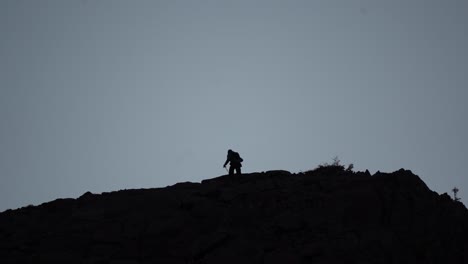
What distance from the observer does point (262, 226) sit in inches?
758

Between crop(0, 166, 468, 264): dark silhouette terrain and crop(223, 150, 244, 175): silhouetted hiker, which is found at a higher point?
crop(223, 150, 244, 175): silhouetted hiker

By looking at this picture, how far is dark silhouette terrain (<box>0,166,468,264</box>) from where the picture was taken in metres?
17.8

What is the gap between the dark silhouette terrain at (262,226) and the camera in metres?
17.8

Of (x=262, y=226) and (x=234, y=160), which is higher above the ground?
(x=234, y=160)

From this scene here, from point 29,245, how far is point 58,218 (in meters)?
2.79

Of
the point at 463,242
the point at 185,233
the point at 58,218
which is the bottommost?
the point at 463,242

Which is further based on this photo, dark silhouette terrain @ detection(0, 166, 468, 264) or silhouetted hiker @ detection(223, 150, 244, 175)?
silhouetted hiker @ detection(223, 150, 244, 175)

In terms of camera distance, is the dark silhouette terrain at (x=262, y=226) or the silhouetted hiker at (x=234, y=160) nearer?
the dark silhouette terrain at (x=262, y=226)

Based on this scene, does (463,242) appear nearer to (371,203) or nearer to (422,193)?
(422,193)

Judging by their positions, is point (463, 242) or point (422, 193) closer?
point (463, 242)

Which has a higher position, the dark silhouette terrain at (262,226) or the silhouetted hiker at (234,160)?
the silhouetted hiker at (234,160)

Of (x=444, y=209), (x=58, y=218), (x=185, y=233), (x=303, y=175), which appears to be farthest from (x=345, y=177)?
(x=58, y=218)

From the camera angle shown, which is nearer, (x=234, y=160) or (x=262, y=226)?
(x=262, y=226)

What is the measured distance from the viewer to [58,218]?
869 inches
